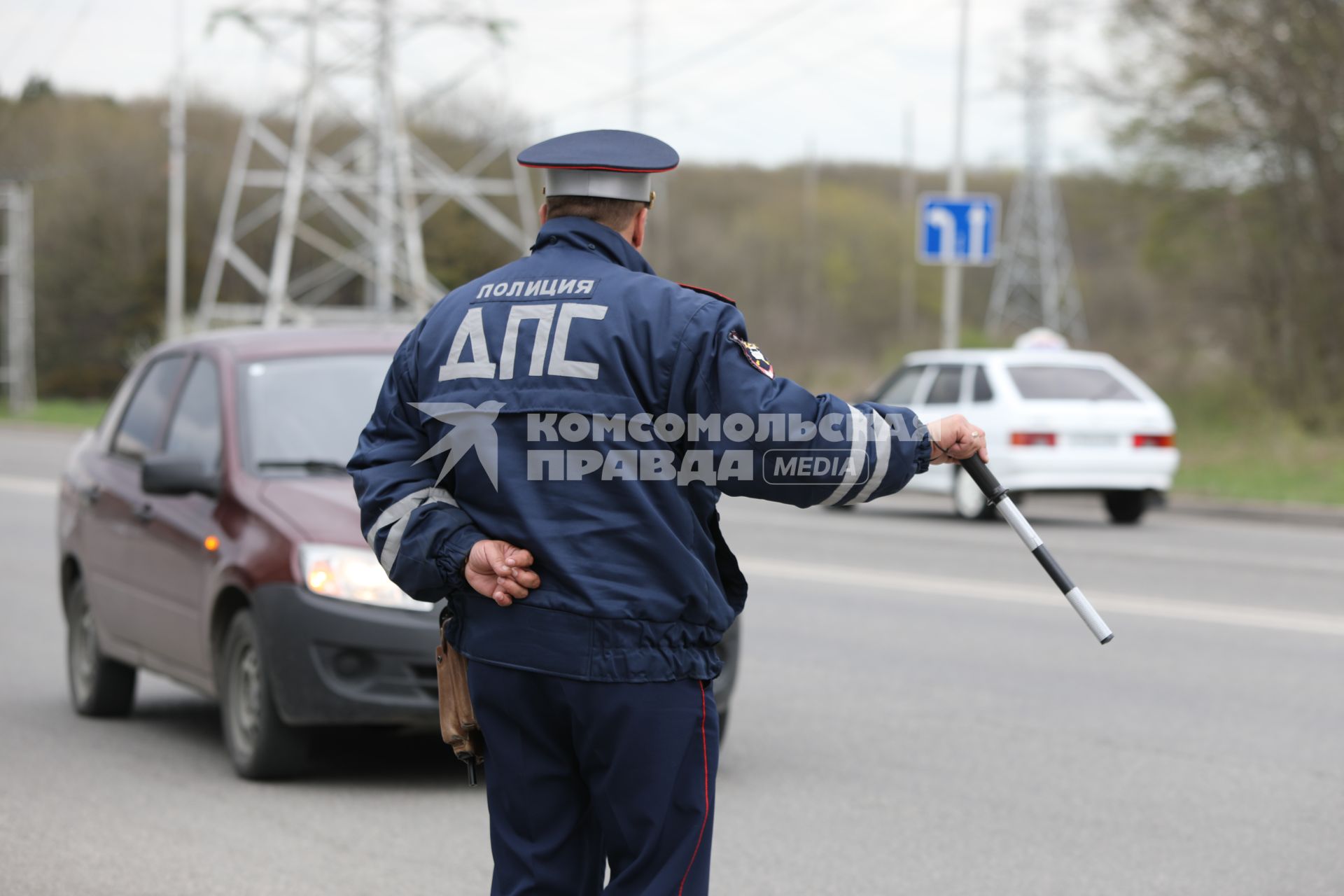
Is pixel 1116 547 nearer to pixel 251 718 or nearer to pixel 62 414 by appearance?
pixel 251 718

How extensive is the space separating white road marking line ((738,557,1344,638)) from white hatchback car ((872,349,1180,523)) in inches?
167

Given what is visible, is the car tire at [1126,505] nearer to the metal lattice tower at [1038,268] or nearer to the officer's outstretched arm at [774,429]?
the officer's outstretched arm at [774,429]

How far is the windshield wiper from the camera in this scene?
6.77 meters

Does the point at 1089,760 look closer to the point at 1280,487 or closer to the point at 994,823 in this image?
the point at 994,823

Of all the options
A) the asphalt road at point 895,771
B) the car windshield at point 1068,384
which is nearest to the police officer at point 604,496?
the asphalt road at point 895,771

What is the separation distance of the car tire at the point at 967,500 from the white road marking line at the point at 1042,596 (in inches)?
175

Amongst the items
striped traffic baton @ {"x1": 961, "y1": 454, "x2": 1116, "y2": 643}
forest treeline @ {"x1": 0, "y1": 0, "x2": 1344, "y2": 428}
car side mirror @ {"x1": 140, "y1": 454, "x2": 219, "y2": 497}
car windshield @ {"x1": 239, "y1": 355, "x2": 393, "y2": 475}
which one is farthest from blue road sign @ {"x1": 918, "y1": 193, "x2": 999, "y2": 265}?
striped traffic baton @ {"x1": 961, "y1": 454, "x2": 1116, "y2": 643}

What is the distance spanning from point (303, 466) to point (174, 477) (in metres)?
0.50

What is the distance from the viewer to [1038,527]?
16938mm

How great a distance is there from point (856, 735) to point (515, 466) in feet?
14.8

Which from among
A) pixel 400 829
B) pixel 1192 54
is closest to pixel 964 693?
pixel 400 829

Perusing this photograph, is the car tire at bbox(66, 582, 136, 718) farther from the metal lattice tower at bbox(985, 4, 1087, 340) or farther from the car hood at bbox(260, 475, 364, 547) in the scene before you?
the metal lattice tower at bbox(985, 4, 1087, 340)

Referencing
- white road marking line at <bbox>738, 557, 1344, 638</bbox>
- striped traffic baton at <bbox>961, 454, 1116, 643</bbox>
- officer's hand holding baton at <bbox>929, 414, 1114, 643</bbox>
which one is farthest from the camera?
white road marking line at <bbox>738, 557, 1344, 638</bbox>

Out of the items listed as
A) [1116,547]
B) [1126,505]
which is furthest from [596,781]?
[1126,505]
